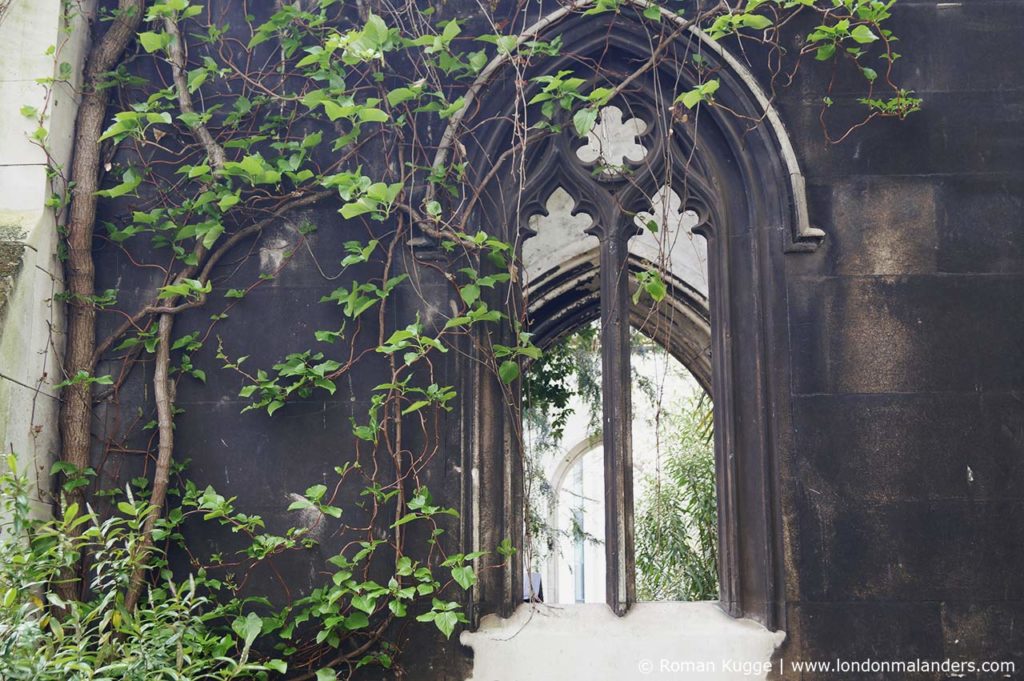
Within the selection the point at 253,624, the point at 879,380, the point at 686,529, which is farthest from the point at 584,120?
the point at 686,529

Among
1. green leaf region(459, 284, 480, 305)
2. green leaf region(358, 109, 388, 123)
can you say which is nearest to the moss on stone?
green leaf region(358, 109, 388, 123)

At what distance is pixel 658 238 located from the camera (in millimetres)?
5078

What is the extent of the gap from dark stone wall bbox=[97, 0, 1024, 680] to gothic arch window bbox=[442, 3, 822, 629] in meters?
0.09

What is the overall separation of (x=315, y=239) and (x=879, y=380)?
230 centimetres

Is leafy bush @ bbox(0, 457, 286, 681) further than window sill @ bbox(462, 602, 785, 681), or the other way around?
window sill @ bbox(462, 602, 785, 681)

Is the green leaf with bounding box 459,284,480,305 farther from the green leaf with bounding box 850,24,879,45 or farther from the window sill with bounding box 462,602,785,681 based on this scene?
the green leaf with bounding box 850,24,879,45

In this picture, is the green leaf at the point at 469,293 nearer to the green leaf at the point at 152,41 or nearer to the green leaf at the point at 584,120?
the green leaf at the point at 584,120

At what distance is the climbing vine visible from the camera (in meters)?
4.61

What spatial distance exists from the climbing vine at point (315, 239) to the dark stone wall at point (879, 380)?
0.05 meters

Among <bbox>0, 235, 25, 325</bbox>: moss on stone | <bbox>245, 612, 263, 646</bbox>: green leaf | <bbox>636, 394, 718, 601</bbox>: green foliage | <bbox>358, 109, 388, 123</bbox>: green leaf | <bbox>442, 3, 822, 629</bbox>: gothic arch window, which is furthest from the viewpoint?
<bbox>636, 394, 718, 601</bbox>: green foliage

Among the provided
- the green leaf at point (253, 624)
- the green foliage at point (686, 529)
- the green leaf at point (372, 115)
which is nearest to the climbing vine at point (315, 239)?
the green leaf at point (372, 115)

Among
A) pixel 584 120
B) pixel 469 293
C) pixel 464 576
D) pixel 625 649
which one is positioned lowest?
pixel 625 649

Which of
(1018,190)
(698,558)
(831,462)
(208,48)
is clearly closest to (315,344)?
(208,48)

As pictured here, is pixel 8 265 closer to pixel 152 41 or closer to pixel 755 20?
pixel 152 41
